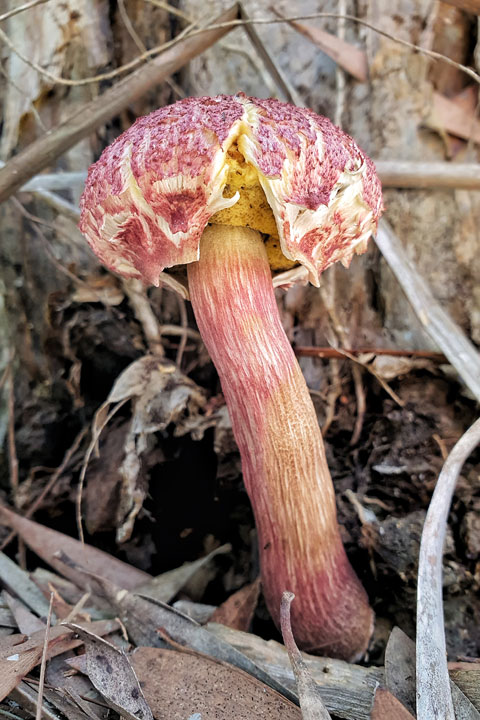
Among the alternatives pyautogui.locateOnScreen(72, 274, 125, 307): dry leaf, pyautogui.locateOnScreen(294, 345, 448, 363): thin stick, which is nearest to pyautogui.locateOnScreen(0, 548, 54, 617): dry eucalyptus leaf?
pyautogui.locateOnScreen(72, 274, 125, 307): dry leaf

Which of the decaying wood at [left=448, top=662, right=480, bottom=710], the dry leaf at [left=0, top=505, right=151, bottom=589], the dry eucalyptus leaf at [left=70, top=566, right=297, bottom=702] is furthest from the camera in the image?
the dry leaf at [left=0, top=505, right=151, bottom=589]

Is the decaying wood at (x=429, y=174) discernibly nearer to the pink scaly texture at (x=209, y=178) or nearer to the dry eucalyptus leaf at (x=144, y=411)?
the pink scaly texture at (x=209, y=178)

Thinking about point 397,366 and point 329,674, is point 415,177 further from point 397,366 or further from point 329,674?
point 329,674

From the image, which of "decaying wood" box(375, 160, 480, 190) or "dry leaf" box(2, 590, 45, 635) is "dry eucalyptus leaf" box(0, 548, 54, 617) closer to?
"dry leaf" box(2, 590, 45, 635)

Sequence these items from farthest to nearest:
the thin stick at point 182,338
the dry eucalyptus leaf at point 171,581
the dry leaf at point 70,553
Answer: the thin stick at point 182,338 → the dry leaf at point 70,553 → the dry eucalyptus leaf at point 171,581

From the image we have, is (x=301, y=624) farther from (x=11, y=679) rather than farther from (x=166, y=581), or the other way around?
(x=11, y=679)

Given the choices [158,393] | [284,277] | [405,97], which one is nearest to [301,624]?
[158,393]

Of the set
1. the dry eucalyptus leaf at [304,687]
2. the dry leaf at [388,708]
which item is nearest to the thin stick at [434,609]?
the dry leaf at [388,708]
